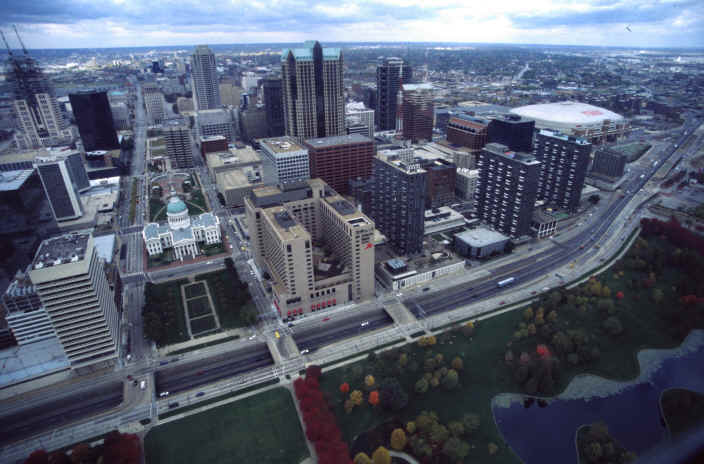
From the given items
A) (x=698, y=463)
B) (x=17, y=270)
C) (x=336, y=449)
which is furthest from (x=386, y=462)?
(x=17, y=270)

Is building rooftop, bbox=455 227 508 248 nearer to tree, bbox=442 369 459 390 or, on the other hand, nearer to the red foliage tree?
tree, bbox=442 369 459 390

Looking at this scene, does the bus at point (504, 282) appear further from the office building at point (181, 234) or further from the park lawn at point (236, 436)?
the office building at point (181, 234)

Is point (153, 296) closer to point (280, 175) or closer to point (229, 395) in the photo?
point (229, 395)

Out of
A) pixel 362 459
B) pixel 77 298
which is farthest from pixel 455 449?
pixel 77 298

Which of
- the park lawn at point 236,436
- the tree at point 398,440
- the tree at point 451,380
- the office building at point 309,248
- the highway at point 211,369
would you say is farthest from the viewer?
the office building at point 309,248

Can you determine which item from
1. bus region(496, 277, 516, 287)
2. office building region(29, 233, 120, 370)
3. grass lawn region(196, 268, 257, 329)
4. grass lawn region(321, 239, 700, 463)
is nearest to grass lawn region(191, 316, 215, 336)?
grass lawn region(196, 268, 257, 329)

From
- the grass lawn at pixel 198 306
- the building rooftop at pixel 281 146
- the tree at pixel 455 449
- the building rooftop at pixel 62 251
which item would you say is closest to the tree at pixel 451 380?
the tree at pixel 455 449
